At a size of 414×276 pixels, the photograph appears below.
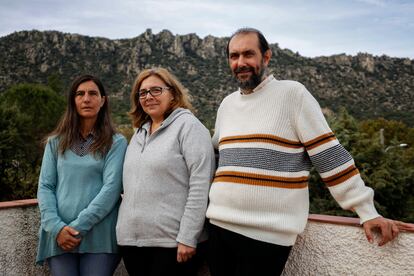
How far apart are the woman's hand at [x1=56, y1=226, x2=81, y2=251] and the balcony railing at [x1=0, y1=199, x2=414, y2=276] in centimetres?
58

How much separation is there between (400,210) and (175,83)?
1339 cm

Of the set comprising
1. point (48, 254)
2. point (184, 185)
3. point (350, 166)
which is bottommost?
point (48, 254)

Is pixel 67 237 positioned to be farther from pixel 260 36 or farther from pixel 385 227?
pixel 385 227

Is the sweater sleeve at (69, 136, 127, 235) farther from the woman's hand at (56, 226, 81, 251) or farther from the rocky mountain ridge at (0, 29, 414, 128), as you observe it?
the rocky mountain ridge at (0, 29, 414, 128)

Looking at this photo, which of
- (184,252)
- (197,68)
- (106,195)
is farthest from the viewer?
(197,68)

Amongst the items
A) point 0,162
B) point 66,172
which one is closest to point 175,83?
point 66,172

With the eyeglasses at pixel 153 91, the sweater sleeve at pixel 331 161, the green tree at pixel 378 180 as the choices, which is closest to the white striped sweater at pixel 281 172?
the sweater sleeve at pixel 331 161

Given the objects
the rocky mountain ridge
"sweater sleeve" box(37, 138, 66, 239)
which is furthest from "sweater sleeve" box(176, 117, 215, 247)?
the rocky mountain ridge

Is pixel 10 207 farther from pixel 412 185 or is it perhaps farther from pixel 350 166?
pixel 412 185

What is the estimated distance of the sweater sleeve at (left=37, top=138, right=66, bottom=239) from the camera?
249 cm

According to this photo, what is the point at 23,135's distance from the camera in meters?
19.9

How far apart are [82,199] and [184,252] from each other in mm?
778

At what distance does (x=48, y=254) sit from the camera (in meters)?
2.58

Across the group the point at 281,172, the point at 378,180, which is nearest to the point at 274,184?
the point at 281,172
